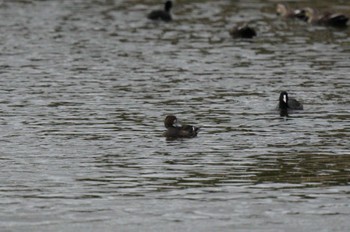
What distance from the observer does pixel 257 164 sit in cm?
2241

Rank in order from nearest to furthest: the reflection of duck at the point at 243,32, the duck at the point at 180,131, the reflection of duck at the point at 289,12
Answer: the duck at the point at 180,131 < the reflection of duck at the point at 243,32 < the reflection of duck at the point at 289,12

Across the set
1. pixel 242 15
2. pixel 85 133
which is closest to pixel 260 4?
pixel 242 15

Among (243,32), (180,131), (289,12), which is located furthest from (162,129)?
(289,12)

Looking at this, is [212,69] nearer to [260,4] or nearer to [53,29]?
[53,29]

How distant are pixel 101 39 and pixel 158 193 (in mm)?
27313

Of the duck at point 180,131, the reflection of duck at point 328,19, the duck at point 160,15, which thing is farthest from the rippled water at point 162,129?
the duck at point 160,15

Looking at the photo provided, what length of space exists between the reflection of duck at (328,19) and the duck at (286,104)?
21.8 m

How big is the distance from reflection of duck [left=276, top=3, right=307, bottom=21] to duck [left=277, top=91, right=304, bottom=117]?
24.8 meters

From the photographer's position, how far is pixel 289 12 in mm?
54750

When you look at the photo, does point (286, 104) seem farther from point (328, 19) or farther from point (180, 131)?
point (328, 19)

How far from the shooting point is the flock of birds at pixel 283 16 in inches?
1008

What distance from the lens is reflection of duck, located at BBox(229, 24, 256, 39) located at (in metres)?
46.0

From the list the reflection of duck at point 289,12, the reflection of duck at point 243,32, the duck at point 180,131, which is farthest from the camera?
the reflection of duck at point 289,12

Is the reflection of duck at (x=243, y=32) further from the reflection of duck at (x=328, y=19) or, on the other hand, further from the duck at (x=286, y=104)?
the duck at (x=286, y=104)
